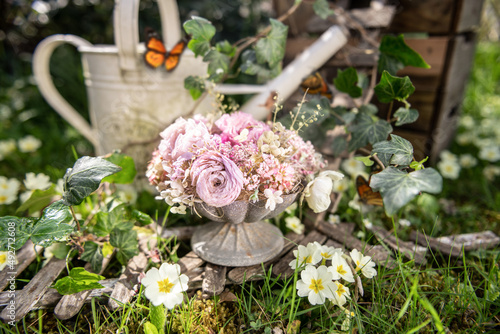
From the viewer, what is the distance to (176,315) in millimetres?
992

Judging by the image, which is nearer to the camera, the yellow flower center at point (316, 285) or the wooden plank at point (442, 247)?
the yellow flower center at point (316, 285)

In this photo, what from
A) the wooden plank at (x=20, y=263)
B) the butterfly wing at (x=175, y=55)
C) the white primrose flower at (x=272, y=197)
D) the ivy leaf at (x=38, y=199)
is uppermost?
the butterfly wing at (x=175, y=55)

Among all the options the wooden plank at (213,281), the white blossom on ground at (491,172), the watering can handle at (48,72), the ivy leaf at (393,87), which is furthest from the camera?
the white blossom on ground at (491,172)

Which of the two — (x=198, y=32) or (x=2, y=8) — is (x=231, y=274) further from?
(x=2, y=8)

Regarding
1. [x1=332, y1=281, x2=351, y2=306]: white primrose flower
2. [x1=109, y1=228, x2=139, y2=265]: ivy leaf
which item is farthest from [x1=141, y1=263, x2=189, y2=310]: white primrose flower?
[x1=332, y1=281, x2=351, y2=306]: white primrose flower

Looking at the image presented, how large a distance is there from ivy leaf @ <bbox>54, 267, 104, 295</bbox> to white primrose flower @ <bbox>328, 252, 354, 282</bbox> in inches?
28.6

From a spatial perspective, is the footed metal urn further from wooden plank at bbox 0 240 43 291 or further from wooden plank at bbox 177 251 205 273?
wooden plank at bbox 0 240 43 291

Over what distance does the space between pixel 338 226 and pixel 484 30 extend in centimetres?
453

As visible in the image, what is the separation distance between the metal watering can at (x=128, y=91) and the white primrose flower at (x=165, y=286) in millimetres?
719

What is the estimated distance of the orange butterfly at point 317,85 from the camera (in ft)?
4.72

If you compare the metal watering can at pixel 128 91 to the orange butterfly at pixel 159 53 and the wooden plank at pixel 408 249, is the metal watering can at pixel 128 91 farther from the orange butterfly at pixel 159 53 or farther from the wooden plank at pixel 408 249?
the wooden plank at pixel 408 249

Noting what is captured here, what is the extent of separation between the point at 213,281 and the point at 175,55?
95 cm

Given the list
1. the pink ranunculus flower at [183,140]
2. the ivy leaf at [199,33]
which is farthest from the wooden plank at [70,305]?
the ivy leaf at [199,33]

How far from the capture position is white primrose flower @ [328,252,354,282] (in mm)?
991
